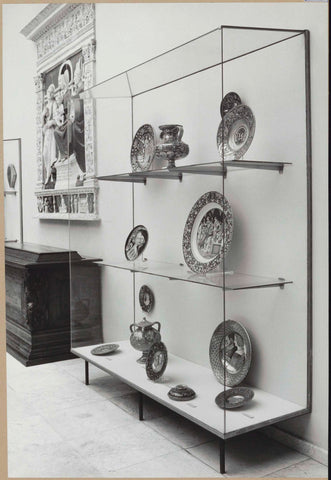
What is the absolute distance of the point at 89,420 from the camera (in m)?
3.31

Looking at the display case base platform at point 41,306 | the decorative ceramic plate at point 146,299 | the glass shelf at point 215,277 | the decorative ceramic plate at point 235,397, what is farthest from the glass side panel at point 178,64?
the decorative ceramic plate at point 235,397

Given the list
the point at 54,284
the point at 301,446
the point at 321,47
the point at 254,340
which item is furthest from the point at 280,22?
the point at 54,284

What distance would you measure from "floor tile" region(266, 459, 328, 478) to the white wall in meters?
0.12

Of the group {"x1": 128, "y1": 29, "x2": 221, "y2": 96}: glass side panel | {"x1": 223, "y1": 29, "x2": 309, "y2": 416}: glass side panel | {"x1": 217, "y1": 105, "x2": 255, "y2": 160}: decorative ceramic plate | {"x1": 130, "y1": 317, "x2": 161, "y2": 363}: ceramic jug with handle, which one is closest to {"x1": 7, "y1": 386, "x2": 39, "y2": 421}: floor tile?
{"x1": 130, "y1": 317, "x2": 161, "y2": 363}: ceramic jug with handle

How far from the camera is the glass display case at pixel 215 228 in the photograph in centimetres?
270

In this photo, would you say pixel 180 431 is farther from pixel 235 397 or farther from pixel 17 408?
pixel 17 408

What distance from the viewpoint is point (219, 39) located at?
8.94 ft

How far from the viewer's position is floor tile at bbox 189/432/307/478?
2.60 meters

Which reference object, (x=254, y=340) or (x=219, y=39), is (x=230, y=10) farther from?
(x=254, y=340)

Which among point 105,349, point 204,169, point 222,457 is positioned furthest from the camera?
point 105,349

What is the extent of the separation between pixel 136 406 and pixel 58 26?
3.94 metres

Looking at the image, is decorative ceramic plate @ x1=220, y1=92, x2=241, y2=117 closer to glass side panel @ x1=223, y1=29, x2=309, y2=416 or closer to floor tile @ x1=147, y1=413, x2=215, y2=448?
glass side panel @ x1=223, y1=29, x2=309, y2=416

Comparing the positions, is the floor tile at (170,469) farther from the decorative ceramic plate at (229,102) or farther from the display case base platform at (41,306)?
the display case base platform at (41,306)

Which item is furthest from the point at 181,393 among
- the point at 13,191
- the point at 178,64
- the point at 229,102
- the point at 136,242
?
the point at 13,191
